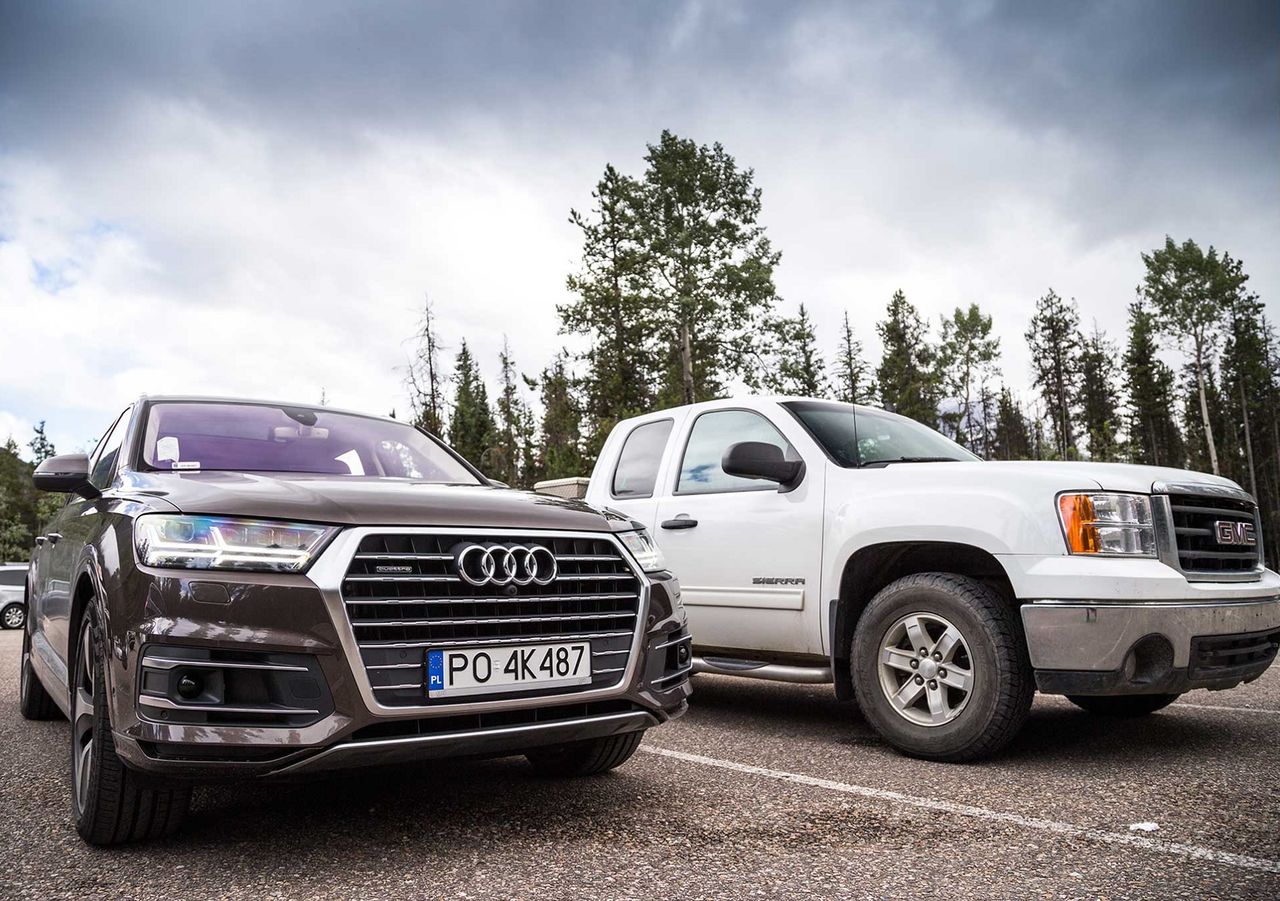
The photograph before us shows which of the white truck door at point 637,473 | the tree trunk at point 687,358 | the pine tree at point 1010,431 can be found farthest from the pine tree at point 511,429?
the white truck door at point 637,473

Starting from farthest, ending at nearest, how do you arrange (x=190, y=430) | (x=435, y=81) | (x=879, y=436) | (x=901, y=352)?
(x=901, y=352) < (x=435, y=81) < (x=879, y=436) < (x=190, y=430)

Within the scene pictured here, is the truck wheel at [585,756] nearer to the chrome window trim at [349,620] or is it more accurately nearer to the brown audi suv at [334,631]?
the brown audi suv at [334,631]

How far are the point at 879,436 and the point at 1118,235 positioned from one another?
139 feet

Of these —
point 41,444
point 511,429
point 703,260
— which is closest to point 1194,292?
point 703,260

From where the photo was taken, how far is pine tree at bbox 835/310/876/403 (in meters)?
52.4

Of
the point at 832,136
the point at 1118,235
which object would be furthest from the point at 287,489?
the point at 1118,235

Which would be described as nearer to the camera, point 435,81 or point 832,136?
point 435,81

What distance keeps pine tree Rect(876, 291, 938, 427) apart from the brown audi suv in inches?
1808

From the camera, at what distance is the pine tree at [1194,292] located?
134 feet

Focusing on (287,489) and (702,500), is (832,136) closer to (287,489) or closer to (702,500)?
(702,500)

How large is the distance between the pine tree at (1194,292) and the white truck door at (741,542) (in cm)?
4251

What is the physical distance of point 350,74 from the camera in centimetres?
1400

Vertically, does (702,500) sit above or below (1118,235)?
below

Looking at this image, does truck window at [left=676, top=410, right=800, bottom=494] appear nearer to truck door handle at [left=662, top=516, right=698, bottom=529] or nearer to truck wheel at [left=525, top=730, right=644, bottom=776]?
truck door handle at [left=662, top=516, right=698, bottom=529]
